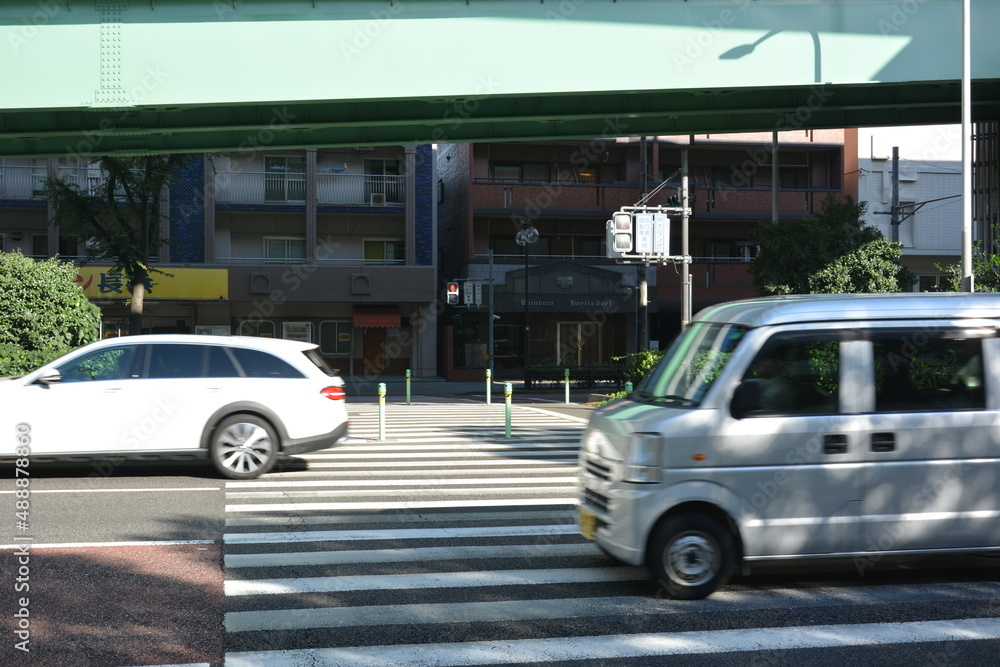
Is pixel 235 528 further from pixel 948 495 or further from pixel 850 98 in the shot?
pixel 850 98

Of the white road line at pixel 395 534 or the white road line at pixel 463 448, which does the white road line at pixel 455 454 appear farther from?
the white road line at pixel 395 534

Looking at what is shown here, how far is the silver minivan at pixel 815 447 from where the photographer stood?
6008mm

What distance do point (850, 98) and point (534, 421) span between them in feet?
28.6

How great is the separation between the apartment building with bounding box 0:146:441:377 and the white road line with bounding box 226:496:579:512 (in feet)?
103

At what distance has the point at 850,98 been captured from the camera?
16.2 m

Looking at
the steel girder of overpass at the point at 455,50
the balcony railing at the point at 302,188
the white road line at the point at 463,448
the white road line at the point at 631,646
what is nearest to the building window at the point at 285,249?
the balcony railing at the point at 302,188

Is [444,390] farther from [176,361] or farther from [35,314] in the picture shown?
[176,361]

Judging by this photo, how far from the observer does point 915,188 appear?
156ft

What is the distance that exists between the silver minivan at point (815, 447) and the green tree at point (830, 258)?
1344 cm

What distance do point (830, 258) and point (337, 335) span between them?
2670 centimetres

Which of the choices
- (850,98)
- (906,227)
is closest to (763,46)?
(850,98)

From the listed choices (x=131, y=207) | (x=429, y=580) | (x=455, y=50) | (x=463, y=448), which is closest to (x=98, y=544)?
(x=429, y=580)

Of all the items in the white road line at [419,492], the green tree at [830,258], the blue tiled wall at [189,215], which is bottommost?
the white road line at [419,492]

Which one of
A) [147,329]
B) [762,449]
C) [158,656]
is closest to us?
[158,656]
